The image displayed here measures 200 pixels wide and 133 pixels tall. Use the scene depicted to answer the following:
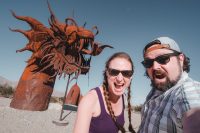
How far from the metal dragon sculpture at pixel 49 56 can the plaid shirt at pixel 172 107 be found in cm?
659

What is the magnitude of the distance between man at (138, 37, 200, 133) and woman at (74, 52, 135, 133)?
0.32 meters

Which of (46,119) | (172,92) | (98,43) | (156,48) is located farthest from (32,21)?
(172,92)

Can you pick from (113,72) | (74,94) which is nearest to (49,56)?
(74,94)

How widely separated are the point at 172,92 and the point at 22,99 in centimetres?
773

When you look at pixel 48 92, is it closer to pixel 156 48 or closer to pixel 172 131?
pixel 156 48

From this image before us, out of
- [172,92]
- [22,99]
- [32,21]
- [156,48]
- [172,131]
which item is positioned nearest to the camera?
[172,131]

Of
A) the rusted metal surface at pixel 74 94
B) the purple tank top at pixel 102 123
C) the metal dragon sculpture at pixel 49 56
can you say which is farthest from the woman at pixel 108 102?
the rusted metal surface at pixel 74 94

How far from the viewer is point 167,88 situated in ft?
8.46

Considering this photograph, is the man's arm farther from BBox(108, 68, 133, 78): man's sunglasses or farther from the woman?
BBox(108, 68, 133, 78): man's sunglasses

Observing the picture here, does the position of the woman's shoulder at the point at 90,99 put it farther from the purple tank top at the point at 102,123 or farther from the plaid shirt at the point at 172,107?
the plaid shirt at the point at 172,107

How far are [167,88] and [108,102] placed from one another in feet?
2.54

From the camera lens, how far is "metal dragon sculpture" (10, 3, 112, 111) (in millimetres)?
8961

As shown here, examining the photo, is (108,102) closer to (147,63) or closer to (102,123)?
(102,123)

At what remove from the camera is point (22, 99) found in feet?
29.4
